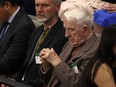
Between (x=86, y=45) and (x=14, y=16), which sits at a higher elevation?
(x=86, y=45)

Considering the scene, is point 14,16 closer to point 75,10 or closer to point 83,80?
point 75,10

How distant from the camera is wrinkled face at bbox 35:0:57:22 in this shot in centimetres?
389

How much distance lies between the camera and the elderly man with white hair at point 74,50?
3.08 m

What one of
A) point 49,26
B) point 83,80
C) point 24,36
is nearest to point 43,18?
point 49,26

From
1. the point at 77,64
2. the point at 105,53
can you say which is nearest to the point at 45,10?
the point at 77,64

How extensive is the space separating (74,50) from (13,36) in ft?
3.35

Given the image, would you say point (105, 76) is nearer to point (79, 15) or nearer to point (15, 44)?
point (79, 15)

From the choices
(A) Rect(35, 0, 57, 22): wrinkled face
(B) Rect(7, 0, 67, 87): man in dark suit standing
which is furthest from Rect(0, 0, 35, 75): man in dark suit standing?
(A) Rect(35, 0, 57, 22): wrinkled face

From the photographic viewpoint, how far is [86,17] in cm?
323

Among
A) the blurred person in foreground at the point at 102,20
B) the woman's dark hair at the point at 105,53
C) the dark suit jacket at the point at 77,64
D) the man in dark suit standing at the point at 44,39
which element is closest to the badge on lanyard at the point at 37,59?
the man in dark suit standing at the point at 44,39

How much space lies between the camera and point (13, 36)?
4.16 meters

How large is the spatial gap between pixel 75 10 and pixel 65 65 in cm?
47

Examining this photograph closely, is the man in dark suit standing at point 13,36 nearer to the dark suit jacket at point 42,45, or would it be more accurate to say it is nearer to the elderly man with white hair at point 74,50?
the dark suit jacket at point 42,45

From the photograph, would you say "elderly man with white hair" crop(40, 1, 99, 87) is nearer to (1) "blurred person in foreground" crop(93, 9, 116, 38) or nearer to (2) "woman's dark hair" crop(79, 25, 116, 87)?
(1) "blurred person in foreground" crop(93, 9, 116, 38)
